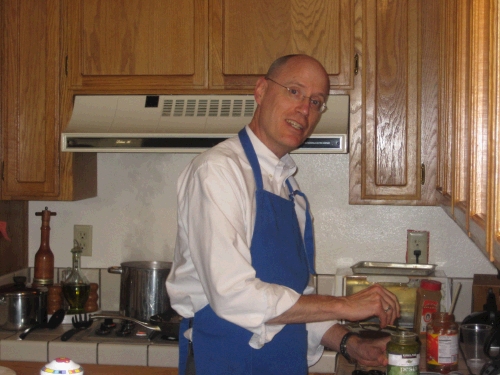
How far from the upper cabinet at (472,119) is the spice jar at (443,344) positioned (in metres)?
0.32

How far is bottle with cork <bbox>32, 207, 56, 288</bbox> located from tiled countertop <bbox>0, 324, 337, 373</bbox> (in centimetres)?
47

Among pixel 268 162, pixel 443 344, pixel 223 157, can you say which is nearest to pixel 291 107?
pixel 268 162

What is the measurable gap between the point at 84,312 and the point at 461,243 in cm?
160

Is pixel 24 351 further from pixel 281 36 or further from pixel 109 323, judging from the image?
pixel 281 36

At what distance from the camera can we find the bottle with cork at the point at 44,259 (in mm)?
3002

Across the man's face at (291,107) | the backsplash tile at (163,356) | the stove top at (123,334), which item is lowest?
the backsplash tile at (163,356)

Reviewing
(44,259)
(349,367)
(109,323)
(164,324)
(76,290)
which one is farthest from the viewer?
(44,259)

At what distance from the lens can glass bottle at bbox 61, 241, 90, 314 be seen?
9.38 ft

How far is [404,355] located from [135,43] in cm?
168

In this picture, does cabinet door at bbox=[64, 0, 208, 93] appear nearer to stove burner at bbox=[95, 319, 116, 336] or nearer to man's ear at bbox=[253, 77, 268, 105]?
man's ear at bbox=[253, 77, 268, 105]

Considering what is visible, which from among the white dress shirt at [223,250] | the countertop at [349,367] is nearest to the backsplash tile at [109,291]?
the countertop at [349,367]

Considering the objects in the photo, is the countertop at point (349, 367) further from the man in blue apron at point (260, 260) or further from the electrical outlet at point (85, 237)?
the electrical outlet at point (85, 237)

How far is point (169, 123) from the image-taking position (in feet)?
8.64

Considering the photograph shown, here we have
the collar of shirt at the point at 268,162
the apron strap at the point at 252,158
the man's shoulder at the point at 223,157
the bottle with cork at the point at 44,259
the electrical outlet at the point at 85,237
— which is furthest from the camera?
the electrical outlet at the point at 85,237
